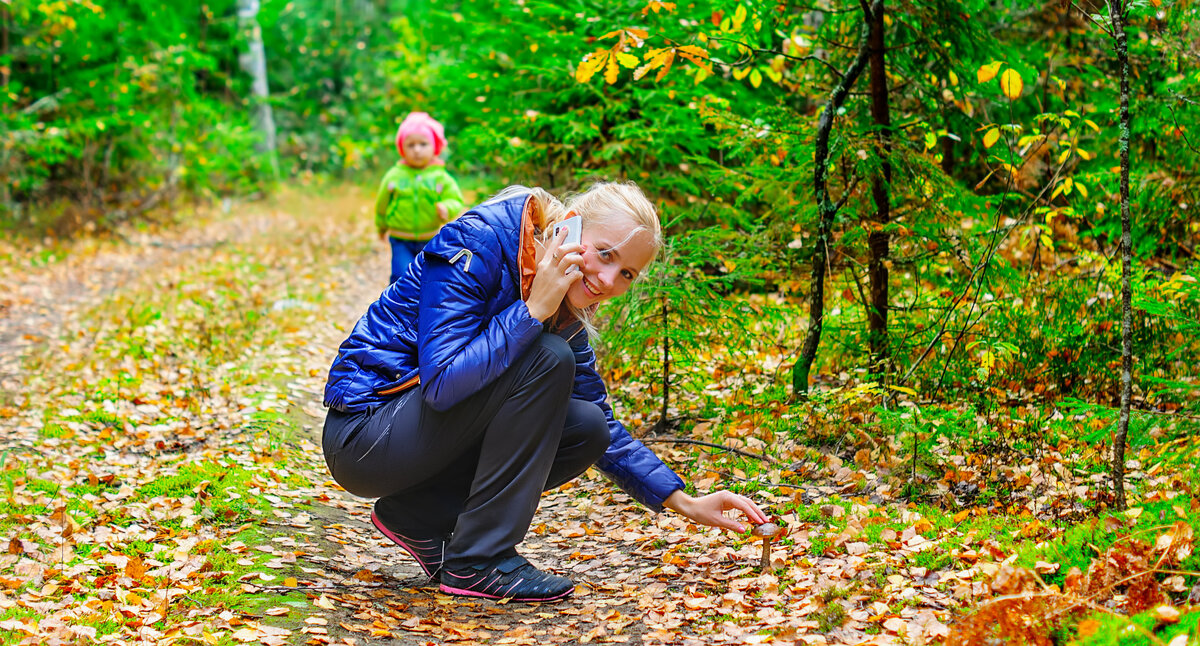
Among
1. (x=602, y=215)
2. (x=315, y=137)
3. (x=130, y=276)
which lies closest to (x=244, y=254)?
(x=130, y=276)

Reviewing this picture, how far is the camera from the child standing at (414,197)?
267 inches

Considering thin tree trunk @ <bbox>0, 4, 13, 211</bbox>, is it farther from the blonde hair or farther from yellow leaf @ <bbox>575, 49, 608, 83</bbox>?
the blonde hair

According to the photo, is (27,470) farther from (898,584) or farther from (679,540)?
(898,584)

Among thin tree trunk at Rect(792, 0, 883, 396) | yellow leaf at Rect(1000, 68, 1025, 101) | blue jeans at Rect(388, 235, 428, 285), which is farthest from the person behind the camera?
blue jeans at Rect(388, 235, 428, 285)

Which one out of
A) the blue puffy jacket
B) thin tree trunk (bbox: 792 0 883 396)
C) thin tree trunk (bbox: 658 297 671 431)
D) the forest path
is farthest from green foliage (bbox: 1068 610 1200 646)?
thin tree trunk (bbox: 658 297 671 431)

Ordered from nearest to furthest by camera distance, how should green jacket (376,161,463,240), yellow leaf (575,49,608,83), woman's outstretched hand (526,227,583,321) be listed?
woman's outstretched hand (526,227,583,321) → yellow leaf (575,49,608,83) → green jacket (376,161,463,240)

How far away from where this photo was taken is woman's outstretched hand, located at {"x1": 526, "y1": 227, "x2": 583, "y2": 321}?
2756mm

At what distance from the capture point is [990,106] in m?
5.69

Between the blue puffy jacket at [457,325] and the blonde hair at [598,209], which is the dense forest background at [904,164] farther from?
the blue puffy jacket at [457,325]

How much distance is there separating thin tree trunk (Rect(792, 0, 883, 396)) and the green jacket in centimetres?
322

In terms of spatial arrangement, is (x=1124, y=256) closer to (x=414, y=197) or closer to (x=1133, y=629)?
(x=1133, y=629)

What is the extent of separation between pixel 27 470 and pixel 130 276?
7.45 meters

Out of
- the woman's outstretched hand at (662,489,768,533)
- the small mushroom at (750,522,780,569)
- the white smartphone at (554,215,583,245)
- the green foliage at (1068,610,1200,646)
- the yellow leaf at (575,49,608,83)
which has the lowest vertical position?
the small mushroom at (750,522,780,569)

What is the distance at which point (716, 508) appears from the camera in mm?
3002
